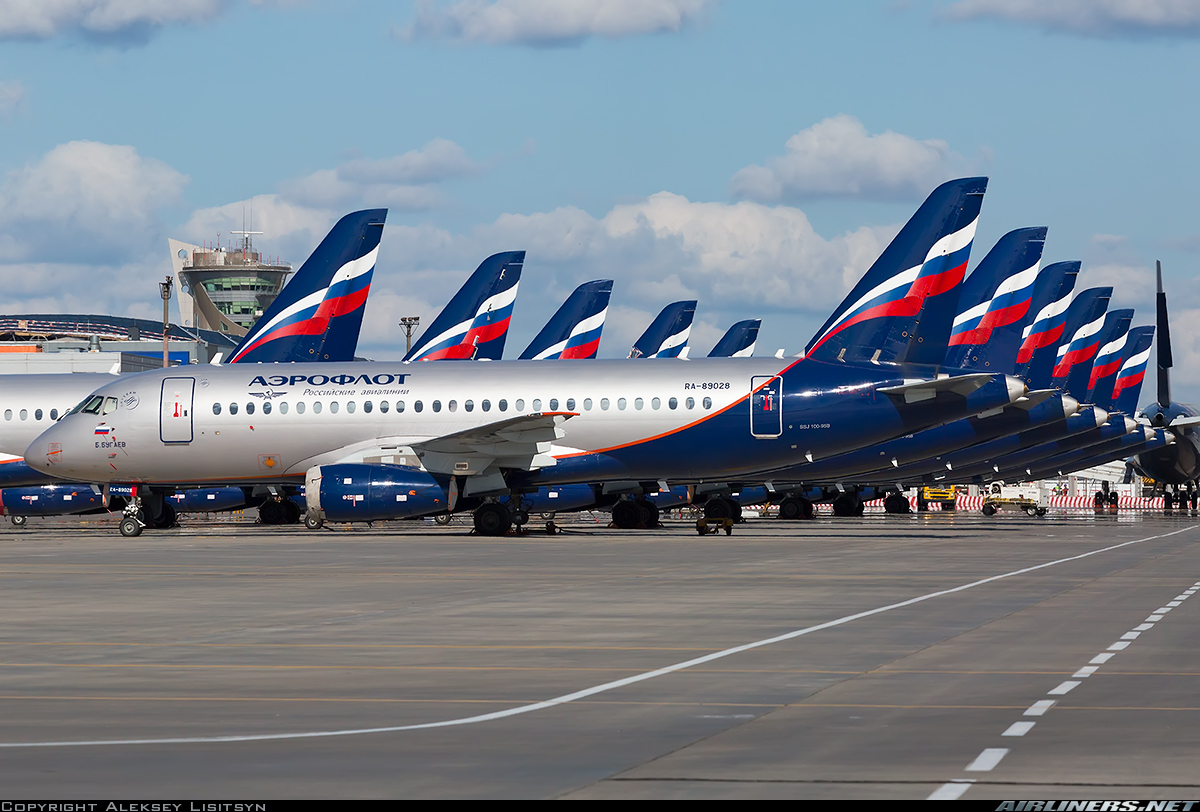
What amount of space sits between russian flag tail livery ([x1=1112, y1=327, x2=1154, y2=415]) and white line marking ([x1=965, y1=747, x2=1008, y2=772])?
7680 cm

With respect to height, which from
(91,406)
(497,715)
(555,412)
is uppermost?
(91,406)

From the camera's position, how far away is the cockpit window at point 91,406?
141 ft

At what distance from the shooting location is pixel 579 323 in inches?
2501

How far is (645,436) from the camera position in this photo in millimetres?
41906

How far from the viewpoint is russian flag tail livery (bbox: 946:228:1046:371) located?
57.4 metres

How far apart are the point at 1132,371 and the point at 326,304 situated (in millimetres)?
52328

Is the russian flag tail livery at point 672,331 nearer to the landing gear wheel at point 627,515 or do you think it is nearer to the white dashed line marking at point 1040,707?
the landing gear wheel at point 627,515

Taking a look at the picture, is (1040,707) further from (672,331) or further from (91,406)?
(672,331)

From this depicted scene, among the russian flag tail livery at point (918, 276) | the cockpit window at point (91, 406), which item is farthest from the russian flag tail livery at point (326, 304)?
the russian flag tail livery at point (918, 276)

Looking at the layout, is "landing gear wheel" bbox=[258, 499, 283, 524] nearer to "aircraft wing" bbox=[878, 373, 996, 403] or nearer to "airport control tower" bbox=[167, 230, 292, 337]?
"aircraft wing" bbox=[878, 373, 996, 403]

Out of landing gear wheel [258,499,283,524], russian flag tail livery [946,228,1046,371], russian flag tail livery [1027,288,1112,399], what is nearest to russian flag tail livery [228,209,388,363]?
landing gear wheel [258,499,283,524]

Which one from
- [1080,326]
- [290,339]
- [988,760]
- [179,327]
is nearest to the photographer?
[988,760]

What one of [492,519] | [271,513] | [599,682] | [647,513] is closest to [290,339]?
[271,513]

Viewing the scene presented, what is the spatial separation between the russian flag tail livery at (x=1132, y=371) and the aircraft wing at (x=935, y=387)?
45.1 m
